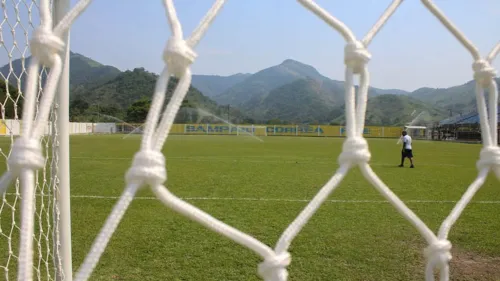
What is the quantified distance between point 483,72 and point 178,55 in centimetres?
77

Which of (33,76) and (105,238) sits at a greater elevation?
(33,76)

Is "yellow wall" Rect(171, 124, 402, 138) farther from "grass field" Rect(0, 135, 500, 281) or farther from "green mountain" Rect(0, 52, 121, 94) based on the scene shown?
"green mountain" Rect(0, 52, 121, 94)

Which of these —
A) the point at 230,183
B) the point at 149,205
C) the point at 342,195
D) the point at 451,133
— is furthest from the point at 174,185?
the point at 451,133

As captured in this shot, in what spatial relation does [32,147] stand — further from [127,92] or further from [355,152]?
[127,92]

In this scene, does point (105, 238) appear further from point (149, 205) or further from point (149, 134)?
point (149, 205)

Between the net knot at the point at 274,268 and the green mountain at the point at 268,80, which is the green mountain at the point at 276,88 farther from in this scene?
the net knot at the point at 274,268

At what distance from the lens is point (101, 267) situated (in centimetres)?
257

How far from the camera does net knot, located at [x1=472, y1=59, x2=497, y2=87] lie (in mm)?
1070

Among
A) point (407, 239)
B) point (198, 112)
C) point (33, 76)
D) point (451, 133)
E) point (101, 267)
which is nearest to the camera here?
point (33, 76)

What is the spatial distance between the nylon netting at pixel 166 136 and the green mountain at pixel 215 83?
154 m

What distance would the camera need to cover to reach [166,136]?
2.89 feet

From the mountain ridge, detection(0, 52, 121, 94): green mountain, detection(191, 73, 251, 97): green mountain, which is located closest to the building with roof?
the mountain ridge

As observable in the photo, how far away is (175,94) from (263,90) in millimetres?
157683

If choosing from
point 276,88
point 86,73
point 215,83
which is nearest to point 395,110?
point 276,88
